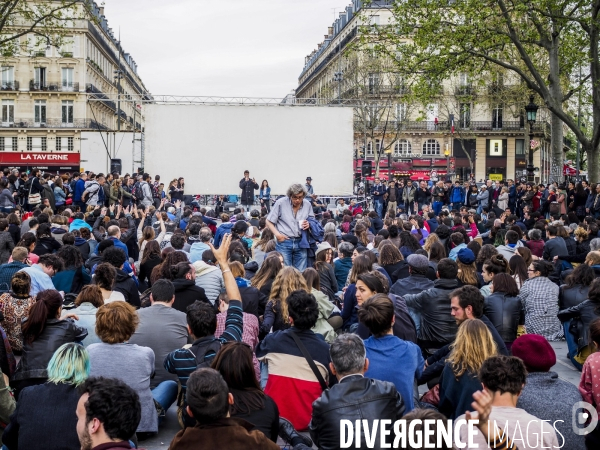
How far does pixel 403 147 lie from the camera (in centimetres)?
7794

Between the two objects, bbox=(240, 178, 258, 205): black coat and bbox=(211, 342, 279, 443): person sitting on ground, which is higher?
bbox=(240, 178, 258, 205): black coat

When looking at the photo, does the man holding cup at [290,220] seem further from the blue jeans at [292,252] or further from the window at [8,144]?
the window at [8,144]

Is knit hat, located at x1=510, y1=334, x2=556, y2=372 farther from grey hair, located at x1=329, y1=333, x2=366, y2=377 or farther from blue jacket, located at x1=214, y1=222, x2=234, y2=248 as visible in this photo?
blue jacket, located at x1=214, y1=222, x2=234, y2=248

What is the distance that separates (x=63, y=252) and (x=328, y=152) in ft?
74.9

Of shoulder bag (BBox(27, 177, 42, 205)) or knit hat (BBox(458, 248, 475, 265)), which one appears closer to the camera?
knit hat (BBox(458, 248, 475, 265))

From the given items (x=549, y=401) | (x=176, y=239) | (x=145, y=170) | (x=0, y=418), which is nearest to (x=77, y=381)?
(x=0, y=418)

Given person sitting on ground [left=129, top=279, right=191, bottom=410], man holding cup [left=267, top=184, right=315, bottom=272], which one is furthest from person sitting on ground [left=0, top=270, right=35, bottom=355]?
man holding cup [left=267, top=184, right=315, bottom=272]

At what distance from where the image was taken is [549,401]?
16.9ft

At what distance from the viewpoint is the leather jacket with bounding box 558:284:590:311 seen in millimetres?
9742

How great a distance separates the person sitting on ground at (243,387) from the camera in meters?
4.87

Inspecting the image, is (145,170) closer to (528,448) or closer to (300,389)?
(300,389)

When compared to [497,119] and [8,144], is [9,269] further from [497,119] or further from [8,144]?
[497,119]

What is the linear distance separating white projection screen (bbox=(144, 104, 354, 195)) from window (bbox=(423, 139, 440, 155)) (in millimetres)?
45980

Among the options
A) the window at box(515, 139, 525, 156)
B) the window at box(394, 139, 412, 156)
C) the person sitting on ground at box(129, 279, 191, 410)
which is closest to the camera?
the person sitting on ground at box(129, 279, 191, 410)
